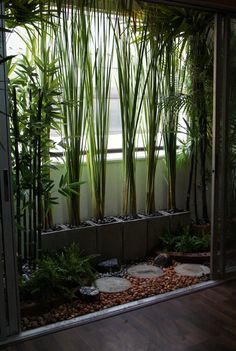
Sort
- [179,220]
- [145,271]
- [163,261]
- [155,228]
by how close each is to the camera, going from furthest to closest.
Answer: [179,220] < [155,228] < [163,261] < [145,271]

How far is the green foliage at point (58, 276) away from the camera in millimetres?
2508

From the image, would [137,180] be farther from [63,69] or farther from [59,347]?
[59,347]

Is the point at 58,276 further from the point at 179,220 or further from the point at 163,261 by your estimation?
the point at 179,220

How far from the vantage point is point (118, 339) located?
7.11 feet

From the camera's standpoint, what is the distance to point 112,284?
2.95m

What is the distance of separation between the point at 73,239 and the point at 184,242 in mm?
1056

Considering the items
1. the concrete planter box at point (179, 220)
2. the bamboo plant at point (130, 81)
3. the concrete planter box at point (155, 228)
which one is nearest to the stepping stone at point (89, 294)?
the concrete planter box at point (155, 228)

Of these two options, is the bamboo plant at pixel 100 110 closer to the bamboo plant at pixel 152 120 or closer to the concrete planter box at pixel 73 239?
the concrete planter box at pixel 73 239

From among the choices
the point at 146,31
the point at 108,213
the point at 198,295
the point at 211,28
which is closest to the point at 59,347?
the point at 198,295

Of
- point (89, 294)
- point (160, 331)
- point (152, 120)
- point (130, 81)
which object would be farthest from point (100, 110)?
point (160, 331)

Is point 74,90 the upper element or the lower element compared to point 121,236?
upper

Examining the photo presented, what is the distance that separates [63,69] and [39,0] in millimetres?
566

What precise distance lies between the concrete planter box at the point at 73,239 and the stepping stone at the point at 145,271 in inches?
14.2

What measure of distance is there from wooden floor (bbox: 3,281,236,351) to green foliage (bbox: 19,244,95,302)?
35cm
